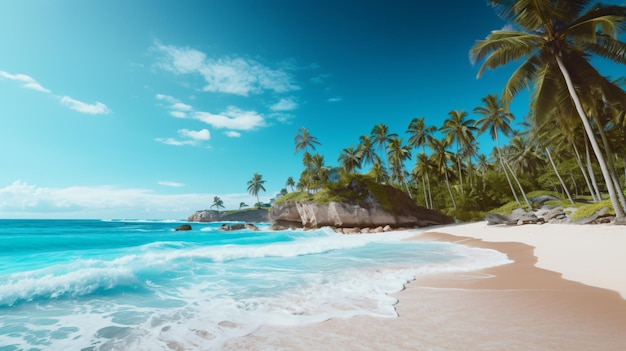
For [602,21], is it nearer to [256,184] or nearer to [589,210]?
[589,210]

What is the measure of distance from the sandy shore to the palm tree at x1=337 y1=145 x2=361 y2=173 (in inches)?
1396

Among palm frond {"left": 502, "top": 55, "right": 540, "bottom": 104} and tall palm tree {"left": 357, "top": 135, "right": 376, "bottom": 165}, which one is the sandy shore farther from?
tall palm tree {"left": 357, "top": 135, "right": 376, "bottom": 165}

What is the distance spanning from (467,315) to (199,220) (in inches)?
3982

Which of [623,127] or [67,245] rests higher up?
[623,127]

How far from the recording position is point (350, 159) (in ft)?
135

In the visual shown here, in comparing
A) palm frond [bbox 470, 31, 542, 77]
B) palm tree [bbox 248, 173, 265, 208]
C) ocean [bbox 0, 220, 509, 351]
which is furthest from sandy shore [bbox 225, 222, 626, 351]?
palm tree [bbox 248, 173, 265, 208]

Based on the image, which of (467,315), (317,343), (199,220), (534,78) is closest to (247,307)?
(317,343)

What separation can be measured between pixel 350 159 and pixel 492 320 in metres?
38.3

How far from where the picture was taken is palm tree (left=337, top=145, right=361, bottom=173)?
4091cm

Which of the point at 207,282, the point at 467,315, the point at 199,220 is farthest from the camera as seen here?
the point at 199,220

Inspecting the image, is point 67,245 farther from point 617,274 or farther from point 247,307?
point 617,274

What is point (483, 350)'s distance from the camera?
8.41ft

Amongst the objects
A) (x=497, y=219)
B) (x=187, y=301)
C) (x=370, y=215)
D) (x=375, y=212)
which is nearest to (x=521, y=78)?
(x=497, y=219)

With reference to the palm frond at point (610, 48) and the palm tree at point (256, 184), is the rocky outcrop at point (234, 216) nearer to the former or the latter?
the palm tree at point (256, 184)
